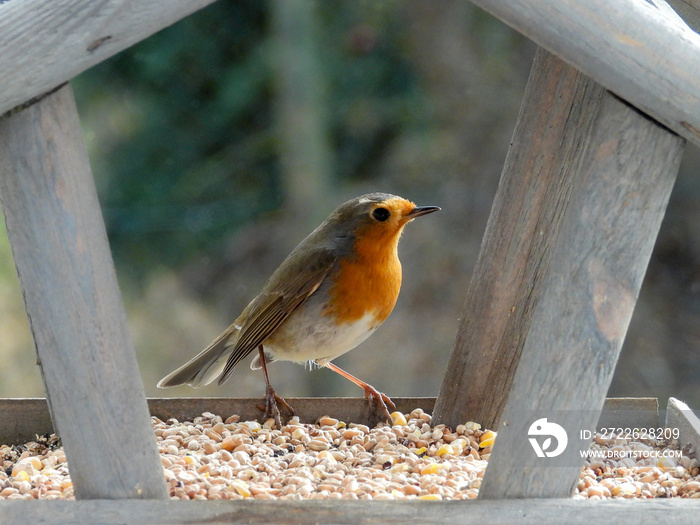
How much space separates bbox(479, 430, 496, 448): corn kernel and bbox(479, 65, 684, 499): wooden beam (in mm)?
893

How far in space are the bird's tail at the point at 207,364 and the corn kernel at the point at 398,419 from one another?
0.71 m

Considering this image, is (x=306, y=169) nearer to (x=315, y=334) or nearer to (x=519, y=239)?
(x=315, y=334)

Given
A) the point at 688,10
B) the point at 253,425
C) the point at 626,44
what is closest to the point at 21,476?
the point at 253,425

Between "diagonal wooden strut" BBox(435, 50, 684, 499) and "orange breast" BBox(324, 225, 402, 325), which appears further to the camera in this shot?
"orange breast" BBox(324, 225, 402, 325)

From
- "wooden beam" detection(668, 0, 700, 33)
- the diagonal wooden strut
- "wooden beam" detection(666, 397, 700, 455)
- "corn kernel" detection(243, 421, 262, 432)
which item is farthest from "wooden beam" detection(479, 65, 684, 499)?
"corn kernel" detection(243, 421, 262, 432)

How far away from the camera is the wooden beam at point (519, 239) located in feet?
8.18

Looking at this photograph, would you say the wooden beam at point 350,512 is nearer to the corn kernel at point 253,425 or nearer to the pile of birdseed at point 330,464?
the pile of birdseed at point 330,464

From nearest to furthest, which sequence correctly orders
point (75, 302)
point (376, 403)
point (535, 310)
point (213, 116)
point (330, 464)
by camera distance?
point (75, 302)
point (535, 310)
point (330, 464)
point (376, 403)
point (213, 116)

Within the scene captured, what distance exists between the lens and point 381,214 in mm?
3033

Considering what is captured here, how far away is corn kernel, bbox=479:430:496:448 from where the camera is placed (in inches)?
103

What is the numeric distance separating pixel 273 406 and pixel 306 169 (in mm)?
3055

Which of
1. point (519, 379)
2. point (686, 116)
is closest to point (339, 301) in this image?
point (519, 379)

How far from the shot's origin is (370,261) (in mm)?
3041

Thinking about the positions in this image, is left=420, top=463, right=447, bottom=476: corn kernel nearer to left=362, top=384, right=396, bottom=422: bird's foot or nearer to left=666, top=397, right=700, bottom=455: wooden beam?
left=362, top=384, right=396, bottom=422: bird's foot
